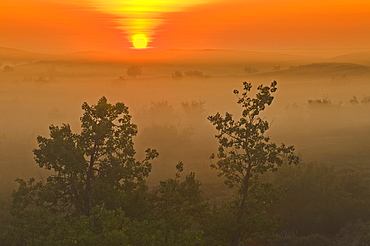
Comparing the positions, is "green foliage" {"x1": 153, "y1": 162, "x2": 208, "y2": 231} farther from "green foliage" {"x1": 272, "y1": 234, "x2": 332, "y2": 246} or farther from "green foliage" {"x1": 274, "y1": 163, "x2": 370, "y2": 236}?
"green foliage" {"x1": 274, "y1": 163, "x2": 370, "y2": 236}

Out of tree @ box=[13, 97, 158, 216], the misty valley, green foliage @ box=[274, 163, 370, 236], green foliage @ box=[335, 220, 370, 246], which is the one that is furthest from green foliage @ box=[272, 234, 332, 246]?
tree @ box=[13, 97, 158, 216]

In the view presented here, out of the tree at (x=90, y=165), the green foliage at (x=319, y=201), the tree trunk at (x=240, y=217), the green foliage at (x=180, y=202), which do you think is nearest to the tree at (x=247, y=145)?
the tree trunk at (x=240, y=217)

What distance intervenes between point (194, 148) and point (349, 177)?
43.6 m

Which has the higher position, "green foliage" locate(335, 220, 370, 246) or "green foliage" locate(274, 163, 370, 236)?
"green foliage" locate(274, 163, 370, 236)

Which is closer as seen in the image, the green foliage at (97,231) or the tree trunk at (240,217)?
the green foliage at (97,231)

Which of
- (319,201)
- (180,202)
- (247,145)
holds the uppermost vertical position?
(247,145)

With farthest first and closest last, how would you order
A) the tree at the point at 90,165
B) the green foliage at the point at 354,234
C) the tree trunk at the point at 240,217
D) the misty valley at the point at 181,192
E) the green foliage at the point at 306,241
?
the green foliage at the point at 306,241, the green foliage at the point at 354,234, the tree at the point at 90,165, the tree trunk at the point at 240,217, the misty valley at the point at 181,192

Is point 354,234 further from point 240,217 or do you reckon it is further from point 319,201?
point 240,217

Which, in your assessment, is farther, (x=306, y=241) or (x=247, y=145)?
(x=306, y=241)

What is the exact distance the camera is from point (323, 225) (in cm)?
3622

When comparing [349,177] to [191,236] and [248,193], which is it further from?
[191,236]

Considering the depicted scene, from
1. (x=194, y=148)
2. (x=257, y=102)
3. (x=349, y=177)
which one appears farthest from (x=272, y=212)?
(x=194, y=148)

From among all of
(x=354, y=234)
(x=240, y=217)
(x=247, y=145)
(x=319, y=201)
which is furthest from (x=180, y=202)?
(x=319, y=201)

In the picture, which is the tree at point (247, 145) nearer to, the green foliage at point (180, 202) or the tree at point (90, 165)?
the green foliage at point (180, 202)
